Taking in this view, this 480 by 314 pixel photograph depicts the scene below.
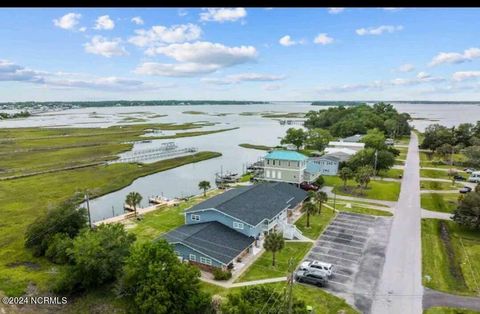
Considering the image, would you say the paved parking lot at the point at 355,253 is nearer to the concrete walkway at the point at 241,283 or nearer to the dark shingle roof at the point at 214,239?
the concrete walkway at the point at 241,283

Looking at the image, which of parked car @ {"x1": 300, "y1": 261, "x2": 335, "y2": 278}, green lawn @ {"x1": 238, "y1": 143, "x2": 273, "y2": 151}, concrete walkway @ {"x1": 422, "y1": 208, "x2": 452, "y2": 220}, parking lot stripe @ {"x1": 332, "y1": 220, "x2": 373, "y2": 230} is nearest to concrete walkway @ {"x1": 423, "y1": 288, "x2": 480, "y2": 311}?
parked car @ {"x1": 300, "y1": 261, "x2": 335, "y2": 278}

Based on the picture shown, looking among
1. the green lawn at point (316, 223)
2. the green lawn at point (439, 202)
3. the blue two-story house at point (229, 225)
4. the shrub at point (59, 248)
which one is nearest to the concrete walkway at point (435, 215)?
the green lawn at point (439, 202)

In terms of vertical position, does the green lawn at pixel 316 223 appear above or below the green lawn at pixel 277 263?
above

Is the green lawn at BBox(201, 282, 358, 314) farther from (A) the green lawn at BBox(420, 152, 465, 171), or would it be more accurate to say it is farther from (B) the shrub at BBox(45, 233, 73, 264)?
(A) the green lawn at BBox(420, 152, 465, 171)

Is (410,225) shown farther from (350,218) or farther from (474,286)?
(474,286)

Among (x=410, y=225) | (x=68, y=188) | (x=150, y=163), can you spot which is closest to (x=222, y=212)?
(x=410, y=225)

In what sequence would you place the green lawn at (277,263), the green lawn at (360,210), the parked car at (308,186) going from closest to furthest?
the green lawn at (277,263) < the green lawn at (360,210) < the parked car at (308,186)
